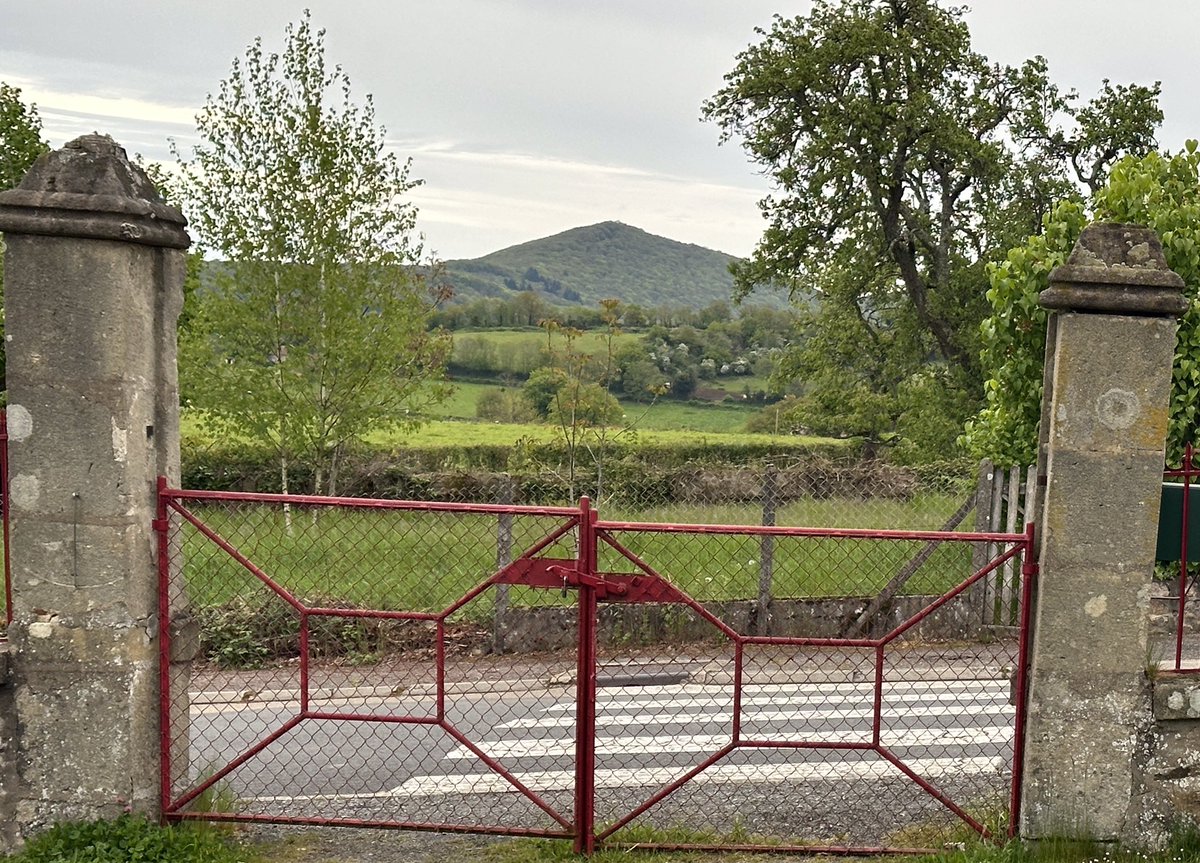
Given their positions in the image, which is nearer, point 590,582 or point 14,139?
point 590,582

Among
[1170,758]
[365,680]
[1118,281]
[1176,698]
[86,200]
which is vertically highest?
[86,200]

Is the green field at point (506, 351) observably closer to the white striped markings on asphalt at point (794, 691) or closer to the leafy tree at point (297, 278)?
the leafy tree at point (297, 278)

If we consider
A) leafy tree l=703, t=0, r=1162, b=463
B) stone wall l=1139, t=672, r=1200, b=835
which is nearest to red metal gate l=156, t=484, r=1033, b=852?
stone wall l=1139, t=672, r=1200, b=835

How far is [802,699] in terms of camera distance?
8.55 m

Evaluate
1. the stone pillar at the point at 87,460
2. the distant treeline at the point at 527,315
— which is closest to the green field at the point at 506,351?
the distant treeline at the point at 527,315

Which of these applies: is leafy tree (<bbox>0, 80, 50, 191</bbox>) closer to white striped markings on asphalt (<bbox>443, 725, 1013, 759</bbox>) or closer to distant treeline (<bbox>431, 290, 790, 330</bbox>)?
white striped markings on asphalt (<bbox>443, 725, 1013, 759</bbox>)

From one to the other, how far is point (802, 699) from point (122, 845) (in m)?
5.48

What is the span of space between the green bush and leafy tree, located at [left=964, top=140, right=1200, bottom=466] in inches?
305

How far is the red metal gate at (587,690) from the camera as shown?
4867mm

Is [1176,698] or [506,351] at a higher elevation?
[506,351]

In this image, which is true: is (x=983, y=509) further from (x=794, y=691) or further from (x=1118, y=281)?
(x=1118, y=281)

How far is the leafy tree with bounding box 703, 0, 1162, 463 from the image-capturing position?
61.0ft

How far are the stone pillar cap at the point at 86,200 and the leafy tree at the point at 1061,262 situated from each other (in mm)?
7467

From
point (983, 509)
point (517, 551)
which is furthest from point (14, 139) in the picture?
point (983, 509)
